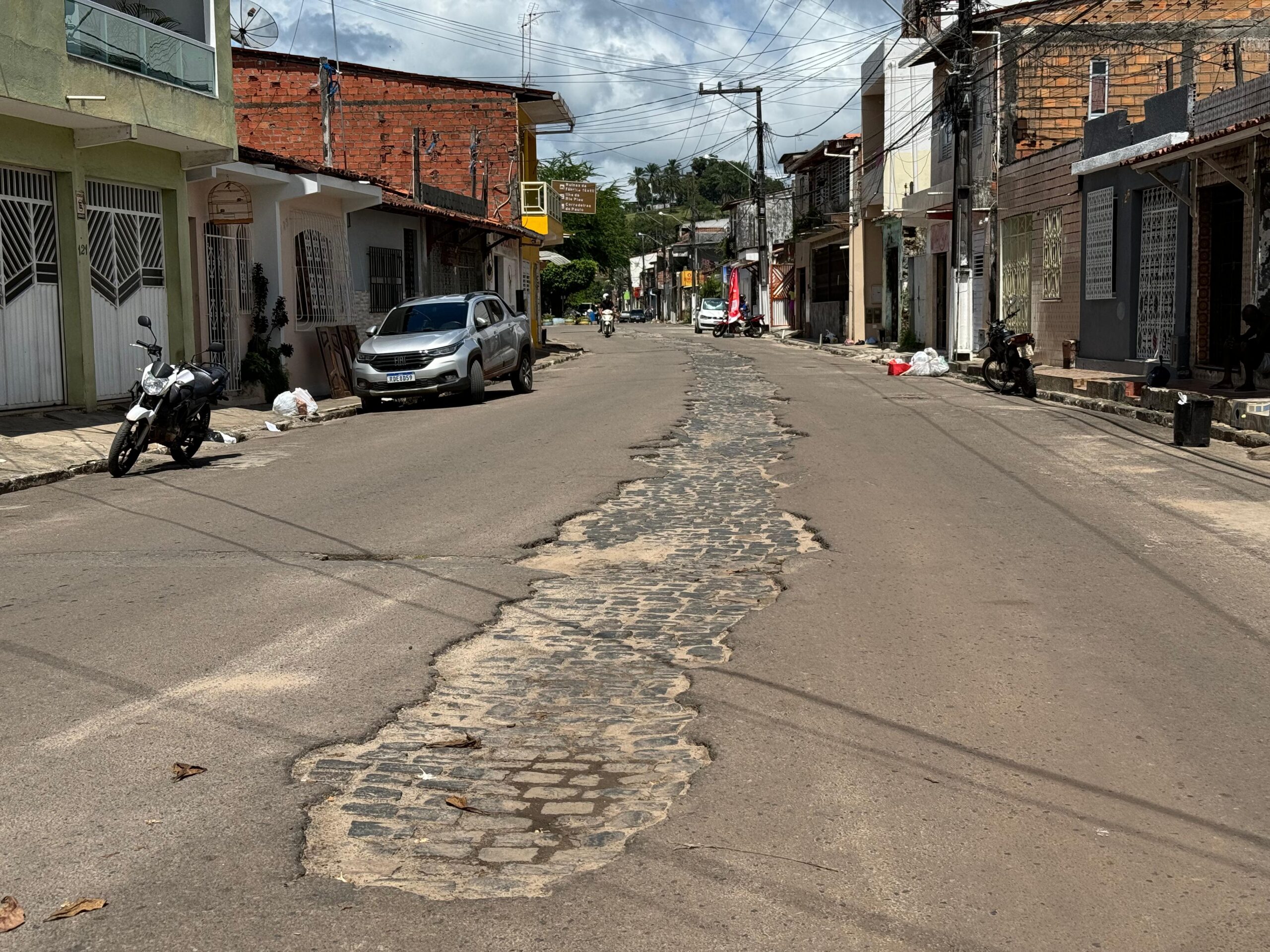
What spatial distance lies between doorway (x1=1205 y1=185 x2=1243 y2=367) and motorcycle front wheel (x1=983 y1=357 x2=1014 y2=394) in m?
3.20

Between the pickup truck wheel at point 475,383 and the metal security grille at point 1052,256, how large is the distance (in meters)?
13.1

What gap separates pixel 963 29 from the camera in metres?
26.8

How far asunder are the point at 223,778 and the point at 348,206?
2221cm

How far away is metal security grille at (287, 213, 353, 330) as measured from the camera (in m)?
23.2

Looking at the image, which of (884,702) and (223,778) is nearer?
(223,778)

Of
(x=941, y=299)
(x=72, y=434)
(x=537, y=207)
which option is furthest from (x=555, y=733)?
(x=537, y=207)

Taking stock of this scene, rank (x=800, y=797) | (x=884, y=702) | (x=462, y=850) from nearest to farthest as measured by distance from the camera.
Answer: (x=462, y=850), (x=800, y=797), (x=884, y=702)

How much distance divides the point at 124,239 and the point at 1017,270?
2028cm

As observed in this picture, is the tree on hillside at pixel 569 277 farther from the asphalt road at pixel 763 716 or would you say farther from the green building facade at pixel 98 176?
the asphalt road at pixel 763 716

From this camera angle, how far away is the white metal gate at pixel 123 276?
17656 mm

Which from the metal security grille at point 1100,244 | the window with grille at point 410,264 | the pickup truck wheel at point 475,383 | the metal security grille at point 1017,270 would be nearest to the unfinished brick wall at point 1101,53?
the metal security grille at point 1017,270

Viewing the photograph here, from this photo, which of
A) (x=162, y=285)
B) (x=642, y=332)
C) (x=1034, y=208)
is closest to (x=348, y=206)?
(x=162, y=285)

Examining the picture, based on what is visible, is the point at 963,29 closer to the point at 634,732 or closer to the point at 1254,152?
the point at 1254,152

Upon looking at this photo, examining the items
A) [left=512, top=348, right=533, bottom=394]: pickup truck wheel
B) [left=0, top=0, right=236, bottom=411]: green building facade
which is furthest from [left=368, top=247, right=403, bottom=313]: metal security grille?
[left=0, top=0, right=236, bottom=411]: green building facade
